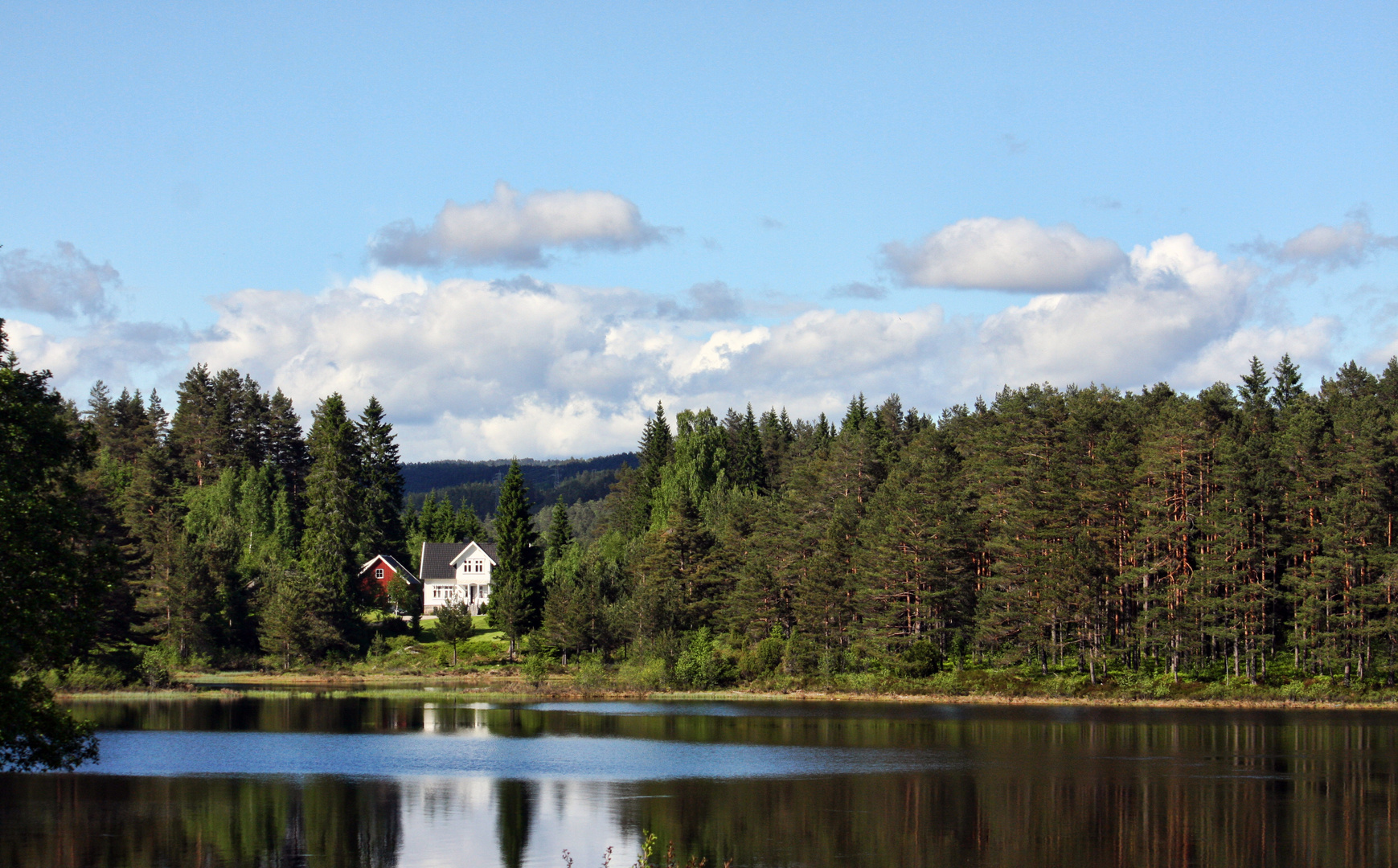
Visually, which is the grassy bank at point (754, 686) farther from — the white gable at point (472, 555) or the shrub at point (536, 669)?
the white gable at point (472, 555)

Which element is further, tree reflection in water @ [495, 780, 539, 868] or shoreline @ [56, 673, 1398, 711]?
shoreline @ [56, 673, 1398, 711]

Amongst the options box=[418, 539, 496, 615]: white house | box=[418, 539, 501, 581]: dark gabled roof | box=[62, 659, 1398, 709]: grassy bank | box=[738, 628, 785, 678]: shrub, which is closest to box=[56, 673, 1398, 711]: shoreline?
box=[62, 659, 1398, 709]: grassy bank

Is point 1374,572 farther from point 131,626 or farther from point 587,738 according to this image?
point 131,626

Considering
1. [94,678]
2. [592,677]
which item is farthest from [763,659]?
[94,678]

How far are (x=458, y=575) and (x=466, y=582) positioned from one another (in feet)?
3.81

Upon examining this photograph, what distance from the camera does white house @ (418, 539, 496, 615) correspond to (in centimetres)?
12350

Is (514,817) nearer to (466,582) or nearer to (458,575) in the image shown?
(466,582)

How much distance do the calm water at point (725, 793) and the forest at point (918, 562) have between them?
13.5 metres

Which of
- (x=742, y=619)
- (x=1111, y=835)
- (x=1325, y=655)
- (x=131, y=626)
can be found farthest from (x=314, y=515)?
(x=1111, y=835)

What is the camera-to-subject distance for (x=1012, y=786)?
132 feet

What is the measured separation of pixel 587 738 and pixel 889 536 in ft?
107

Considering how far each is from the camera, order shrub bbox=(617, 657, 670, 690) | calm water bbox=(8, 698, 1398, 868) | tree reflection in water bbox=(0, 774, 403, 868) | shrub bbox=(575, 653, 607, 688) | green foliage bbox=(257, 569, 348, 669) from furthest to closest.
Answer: green foliage bbox=(257, 569, 348, 669), shrub bbox=(575, 653, 607, 688), shrub bbox=(617, 657, 670, 690), calm water bbox=(8, 698, 1398, 868), tree reflection in water bbox=(0, 774, 403, 868)

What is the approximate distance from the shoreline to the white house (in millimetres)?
27800

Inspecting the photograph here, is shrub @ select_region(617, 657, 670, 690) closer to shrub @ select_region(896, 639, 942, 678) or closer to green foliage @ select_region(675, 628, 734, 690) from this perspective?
green foliage @ select_region(675, 628, 734, 690)
